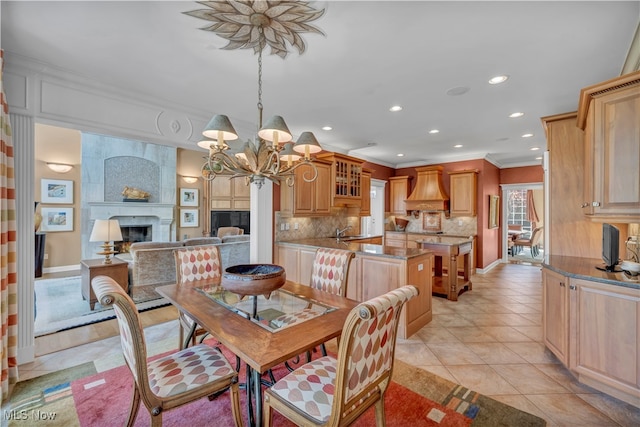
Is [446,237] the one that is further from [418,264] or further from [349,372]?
[349,372]

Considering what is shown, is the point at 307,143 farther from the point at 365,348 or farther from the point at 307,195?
the point at 307,195

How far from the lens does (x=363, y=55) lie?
7.36 ft

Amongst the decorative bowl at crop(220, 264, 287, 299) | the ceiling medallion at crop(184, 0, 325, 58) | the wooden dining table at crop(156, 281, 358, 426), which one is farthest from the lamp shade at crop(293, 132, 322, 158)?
the wooden dining table at crop(156, 281, 358, 426)

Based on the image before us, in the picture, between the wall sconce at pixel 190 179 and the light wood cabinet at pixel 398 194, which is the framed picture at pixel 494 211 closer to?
the light wood cabinet at pixel 398 194

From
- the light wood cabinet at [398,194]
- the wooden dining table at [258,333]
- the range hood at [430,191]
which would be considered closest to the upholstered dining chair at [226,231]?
the light wood cabinet at [398,194]

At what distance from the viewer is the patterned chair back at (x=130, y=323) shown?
4.04 feet

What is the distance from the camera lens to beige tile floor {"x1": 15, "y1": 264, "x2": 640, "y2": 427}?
194 centimetres

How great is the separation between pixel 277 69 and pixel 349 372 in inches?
95.1

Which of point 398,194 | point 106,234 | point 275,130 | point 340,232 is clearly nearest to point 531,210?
point 398,194

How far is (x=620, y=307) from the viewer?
1888 millimetres

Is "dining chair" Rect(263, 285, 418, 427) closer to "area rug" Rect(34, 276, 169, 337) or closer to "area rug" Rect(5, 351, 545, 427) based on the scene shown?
"area rug" Rect(5, 351, 545, 427)

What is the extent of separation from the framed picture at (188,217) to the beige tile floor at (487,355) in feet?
14.7

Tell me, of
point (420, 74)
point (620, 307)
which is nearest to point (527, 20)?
point (420, 74)

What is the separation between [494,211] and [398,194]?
228cm
